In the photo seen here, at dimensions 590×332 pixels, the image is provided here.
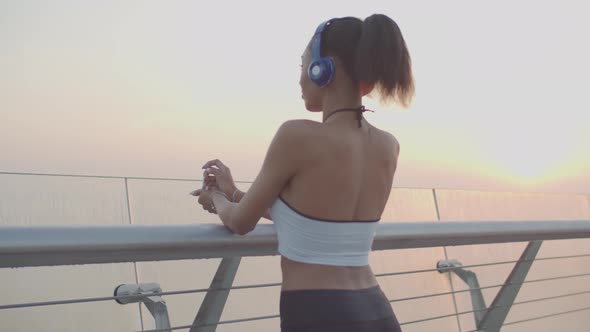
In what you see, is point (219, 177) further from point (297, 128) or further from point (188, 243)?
point (297, 128)

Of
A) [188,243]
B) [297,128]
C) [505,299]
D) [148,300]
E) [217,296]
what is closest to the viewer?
[297,128]

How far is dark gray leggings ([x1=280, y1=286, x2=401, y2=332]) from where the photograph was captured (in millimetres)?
1691

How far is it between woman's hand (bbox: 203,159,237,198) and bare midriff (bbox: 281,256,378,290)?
0.31m

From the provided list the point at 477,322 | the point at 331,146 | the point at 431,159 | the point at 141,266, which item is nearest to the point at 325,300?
the point at 331,146

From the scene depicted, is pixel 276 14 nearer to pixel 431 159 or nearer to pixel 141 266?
A: pixel 431 159

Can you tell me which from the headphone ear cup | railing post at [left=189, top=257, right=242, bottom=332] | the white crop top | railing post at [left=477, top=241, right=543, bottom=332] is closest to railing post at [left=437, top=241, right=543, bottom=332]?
railing post at [left=477, top=241, right=543, bottom=332]

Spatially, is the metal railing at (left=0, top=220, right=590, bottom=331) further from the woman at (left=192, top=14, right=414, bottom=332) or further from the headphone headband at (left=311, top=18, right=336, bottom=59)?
the headphone headband at (left=311, top=18, right=336, bottom=59)

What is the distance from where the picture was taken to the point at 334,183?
171 centimetres

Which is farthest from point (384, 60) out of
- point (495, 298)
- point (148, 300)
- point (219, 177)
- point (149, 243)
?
point (495, 298)

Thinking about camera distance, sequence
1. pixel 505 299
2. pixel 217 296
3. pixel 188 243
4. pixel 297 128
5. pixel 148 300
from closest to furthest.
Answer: pixel 297 128
pixel 188 243
pixel 148 300
pixel 217 296
pixel 505 299

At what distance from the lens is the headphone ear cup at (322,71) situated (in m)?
1.76

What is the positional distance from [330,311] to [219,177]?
505mm

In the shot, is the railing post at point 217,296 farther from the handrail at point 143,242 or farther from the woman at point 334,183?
the woman at point 334,183

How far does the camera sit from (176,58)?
667 inches
